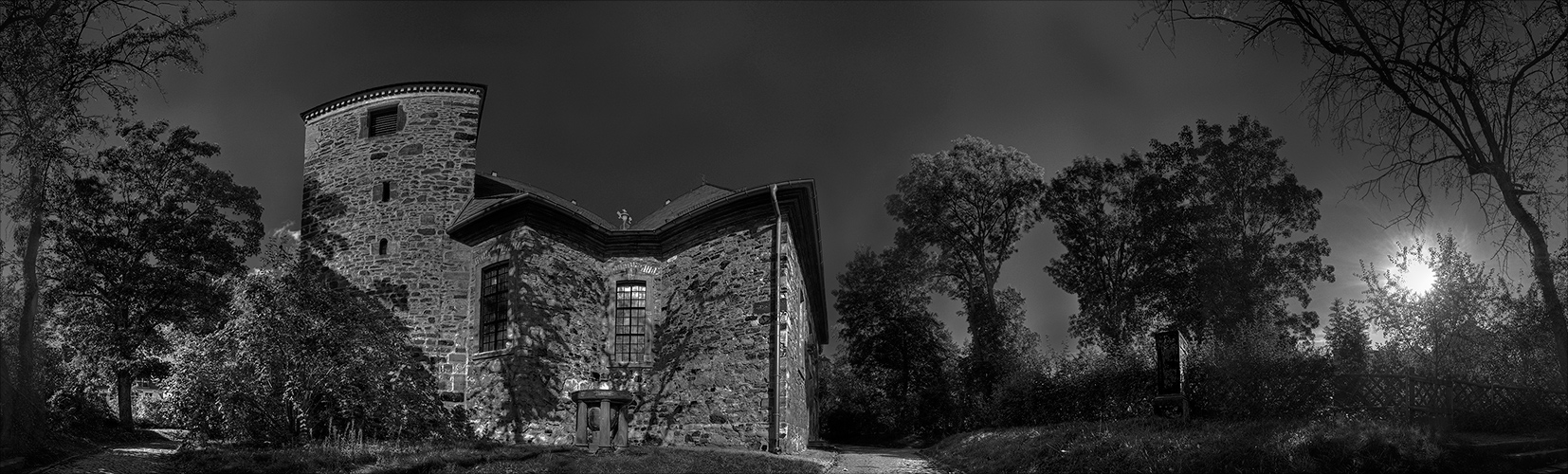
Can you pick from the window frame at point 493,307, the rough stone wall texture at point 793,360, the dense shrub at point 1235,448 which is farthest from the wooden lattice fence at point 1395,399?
the window frame at point 493,307

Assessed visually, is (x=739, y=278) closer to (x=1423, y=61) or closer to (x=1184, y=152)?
(x=1423, y=61)

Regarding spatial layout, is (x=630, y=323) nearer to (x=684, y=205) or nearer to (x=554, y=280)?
(x=554, y=280)

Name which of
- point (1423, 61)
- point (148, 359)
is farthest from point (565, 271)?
point (1423, 61)

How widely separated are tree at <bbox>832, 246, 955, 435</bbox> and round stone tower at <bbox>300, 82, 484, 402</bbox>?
17460 millimetres

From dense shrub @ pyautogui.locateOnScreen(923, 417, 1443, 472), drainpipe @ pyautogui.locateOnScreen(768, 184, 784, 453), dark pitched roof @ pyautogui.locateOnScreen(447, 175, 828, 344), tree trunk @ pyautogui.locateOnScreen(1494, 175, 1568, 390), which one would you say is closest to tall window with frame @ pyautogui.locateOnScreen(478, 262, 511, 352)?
dark pitched roof @ pyautogui.locateOnScreen(447, 175, 828, 344)

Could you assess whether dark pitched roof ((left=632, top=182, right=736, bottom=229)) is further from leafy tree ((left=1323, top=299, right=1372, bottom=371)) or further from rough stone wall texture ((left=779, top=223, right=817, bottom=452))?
leafy tree ((left=1323, top=299, right=1372, bottom=371))

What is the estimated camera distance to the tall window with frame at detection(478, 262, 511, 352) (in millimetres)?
19156

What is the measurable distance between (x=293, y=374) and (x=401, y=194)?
699 centimetres

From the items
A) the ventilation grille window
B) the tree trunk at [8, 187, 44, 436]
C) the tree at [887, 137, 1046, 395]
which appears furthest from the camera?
the tree at [887, 137, 1046, 395]

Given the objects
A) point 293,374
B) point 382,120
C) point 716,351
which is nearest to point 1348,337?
point 716,351

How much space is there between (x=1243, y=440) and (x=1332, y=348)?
5.52 meters

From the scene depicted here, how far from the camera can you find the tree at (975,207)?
102 feet

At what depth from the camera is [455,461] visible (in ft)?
42.7

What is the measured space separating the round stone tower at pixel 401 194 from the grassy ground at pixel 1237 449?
45.9 ft
